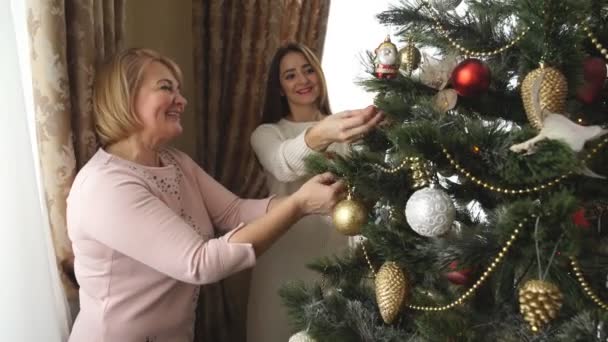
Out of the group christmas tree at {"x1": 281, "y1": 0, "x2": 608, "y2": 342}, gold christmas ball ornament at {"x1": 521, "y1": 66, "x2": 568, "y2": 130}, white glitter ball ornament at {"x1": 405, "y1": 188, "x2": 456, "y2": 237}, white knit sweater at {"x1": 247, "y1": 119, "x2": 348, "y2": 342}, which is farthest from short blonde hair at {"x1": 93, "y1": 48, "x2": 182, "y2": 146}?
gold christmas ball ornament at {"x1": 521, "y1": 66, "x2": 568, "y2": 130}

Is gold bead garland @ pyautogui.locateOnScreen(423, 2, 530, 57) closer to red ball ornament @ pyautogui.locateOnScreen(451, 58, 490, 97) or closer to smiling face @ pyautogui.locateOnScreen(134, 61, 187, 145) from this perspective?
red ball ornament @ pyautogui.locateOnScreen(451, 58, 490, 97)

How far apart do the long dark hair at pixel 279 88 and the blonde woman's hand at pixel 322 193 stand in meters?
0.54

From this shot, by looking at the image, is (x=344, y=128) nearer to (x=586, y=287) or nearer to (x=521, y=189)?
(x=521, y=189)

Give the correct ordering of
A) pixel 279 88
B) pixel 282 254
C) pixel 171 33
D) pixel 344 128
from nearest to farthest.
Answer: pixel 344 128 < pixel 282 254 < pixel 279 88 < pixel 171 33

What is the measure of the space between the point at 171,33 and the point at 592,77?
4.86 ft

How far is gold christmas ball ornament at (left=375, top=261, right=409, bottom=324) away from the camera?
854 millimetres

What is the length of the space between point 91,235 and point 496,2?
2.99 ft

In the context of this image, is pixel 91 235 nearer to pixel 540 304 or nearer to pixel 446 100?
pixel 446 100

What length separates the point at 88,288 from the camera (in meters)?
1.19

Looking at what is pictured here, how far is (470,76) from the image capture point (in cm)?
82

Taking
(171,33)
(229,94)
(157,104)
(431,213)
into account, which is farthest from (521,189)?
(171,33)

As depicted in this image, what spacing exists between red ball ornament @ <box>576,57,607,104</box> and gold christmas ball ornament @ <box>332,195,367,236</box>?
1.28 ft

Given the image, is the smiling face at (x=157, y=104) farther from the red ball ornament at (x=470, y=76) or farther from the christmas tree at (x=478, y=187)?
the red ball ornament at (x=470, y=76)

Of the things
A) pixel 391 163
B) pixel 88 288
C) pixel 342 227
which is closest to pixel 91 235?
pixel 88 288
